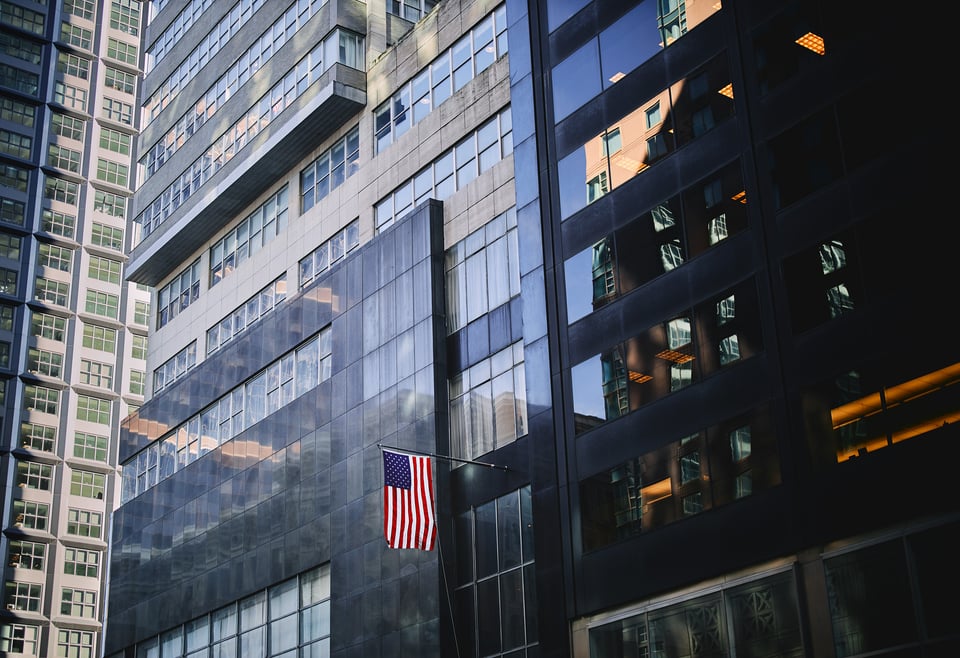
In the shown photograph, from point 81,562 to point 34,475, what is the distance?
27.0ft

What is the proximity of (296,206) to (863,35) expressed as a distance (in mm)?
31010

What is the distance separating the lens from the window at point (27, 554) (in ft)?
327

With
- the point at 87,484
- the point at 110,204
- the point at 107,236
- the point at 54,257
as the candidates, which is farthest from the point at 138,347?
the point at 110,204

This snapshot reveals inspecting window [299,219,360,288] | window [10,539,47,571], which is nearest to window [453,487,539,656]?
window [299,219,360,288]

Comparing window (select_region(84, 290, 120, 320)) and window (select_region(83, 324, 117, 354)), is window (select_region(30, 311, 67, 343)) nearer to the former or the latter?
window (select_region(83, 324, 117, 354))

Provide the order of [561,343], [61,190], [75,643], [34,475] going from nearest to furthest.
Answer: [561,343]
[75,643]
[34,475]
[61,190]

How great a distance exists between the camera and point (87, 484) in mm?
105438

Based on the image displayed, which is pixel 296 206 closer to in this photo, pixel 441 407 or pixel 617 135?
pixel 441 407

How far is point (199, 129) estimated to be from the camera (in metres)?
63.3

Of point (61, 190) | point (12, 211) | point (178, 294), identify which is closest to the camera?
point (178, 294)

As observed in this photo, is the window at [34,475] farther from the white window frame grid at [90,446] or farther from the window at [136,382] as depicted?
the window at [136,382]

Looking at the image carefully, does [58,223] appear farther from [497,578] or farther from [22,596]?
[497,578]

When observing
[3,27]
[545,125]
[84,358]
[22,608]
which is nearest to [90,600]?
[22,608]

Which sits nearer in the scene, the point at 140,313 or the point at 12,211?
the point at 12,211
